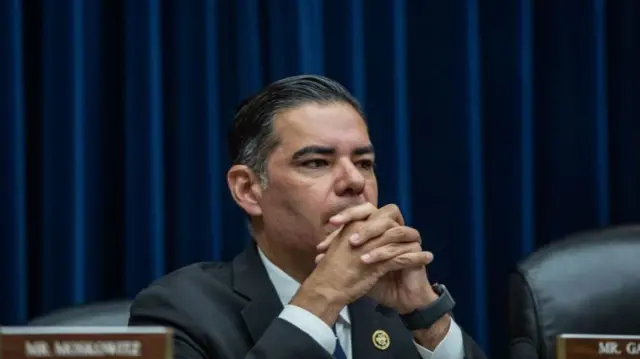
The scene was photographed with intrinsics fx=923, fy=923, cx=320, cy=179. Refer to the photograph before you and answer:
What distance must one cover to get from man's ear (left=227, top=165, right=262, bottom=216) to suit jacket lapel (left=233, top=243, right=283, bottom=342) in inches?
3.4

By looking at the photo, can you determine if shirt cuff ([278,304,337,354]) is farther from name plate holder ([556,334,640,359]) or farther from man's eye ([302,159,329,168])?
name plate holder ([556,334,640,359])

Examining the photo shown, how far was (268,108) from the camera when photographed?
1808 millimetres

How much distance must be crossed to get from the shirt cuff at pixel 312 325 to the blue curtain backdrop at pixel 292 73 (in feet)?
2.57

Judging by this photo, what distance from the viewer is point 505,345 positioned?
2.45 meters

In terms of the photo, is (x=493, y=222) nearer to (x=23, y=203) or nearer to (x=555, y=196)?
(x=555, y=196)

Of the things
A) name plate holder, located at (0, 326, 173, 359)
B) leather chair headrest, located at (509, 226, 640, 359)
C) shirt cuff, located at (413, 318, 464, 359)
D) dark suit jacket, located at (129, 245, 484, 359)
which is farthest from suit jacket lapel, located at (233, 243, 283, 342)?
name plate holder, located at (0, 326, 173, 359)

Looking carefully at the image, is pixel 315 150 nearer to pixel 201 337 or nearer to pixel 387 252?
pixel 387 252

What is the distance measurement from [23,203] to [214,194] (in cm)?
44

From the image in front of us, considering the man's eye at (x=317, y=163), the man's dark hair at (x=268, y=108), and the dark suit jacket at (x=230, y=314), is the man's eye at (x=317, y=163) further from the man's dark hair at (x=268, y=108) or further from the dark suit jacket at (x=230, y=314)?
the dark suit jacket at (x=230, y=314)

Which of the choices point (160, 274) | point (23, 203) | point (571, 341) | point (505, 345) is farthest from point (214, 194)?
point (571, 341)

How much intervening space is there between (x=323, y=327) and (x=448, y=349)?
0.92 ft

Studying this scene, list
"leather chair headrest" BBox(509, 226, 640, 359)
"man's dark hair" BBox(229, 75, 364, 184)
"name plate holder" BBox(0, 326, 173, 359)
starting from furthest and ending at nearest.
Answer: "leather chair headrest" BBox(509, 226, 640, 359) → "man's dark hair" BBox(229, 75, 364, 184) → "name plate holder" BBox(0, 326, 173, 359)

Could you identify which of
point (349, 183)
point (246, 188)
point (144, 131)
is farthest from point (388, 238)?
point (144, 131)

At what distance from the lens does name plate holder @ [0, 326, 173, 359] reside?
964mm
